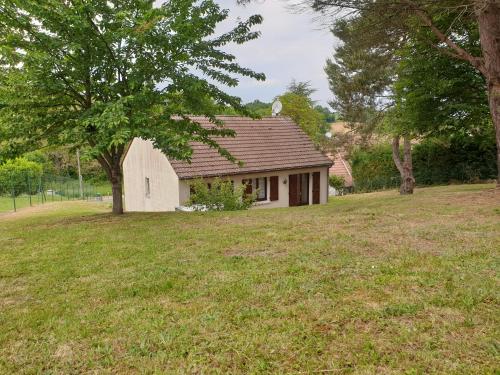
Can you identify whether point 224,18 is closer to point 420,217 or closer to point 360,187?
point 420,217

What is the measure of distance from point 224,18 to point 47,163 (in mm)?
35373

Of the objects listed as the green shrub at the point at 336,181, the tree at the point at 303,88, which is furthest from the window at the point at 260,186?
the tree at the point at 303,88

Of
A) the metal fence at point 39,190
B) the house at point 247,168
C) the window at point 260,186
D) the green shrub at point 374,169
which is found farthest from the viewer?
the metal fence at point 39,190

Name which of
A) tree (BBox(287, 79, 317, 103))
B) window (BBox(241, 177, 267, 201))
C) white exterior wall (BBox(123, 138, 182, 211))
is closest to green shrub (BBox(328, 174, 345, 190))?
window (BBox(241, 177, 267, 201))

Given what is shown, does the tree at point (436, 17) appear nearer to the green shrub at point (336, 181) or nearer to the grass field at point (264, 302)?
the grass field at point (264, 302)

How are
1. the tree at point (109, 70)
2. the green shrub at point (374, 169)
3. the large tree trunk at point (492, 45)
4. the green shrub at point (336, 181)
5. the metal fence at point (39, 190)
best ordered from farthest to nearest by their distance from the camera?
the green shrub at point (336, 181) → the metal fence at point (39, 190) → the green shrub at point (374, 169) → the large tree trunk at point (492, 45) → the tree at point (109, 70)

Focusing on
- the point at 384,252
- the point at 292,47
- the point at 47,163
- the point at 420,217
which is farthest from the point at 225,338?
the point at 47,163

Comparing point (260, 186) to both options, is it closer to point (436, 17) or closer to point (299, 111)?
point (436, 17)

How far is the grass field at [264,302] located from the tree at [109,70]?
8.50ft

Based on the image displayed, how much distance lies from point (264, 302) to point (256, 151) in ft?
49.0

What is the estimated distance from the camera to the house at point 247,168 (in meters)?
15.9

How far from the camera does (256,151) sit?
59.9 ft

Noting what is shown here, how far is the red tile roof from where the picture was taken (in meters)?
16.0

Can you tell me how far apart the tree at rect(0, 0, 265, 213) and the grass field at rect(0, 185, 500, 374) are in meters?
2.59
